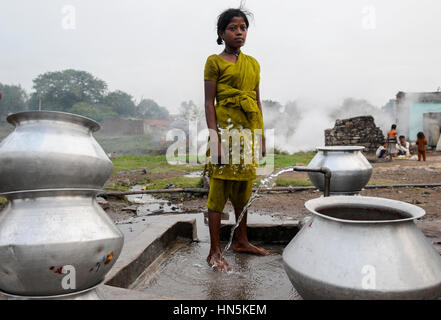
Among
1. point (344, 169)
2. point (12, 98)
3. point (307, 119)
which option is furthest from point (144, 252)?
point (12, 98)

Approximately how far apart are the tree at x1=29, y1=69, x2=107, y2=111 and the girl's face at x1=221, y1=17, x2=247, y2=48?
179ft

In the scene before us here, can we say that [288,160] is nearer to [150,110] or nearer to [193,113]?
[193,113]

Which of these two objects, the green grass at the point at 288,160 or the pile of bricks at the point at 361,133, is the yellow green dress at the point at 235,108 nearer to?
the green grass at the point at 288,160

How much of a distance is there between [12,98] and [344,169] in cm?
5906

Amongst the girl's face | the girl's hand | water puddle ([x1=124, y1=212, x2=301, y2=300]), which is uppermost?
the girl's face

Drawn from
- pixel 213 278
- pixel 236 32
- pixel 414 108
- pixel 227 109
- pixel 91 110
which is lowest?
pixel 213 278

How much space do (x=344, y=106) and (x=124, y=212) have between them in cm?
2958

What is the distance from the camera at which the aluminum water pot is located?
1.15 meters

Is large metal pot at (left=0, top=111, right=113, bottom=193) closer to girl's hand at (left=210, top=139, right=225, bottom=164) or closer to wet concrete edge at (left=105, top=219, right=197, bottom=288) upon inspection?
wet concrete edge at (left=105, top=219, right=197, bottom=288)

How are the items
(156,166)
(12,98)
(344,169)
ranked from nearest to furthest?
(344,169)
(156,166)
(12,98)

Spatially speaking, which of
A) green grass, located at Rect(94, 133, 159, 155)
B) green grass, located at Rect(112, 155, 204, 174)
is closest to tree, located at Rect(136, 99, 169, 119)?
green grass, located at Rect(94, 133, 159, 155)

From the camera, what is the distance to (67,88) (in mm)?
55594
